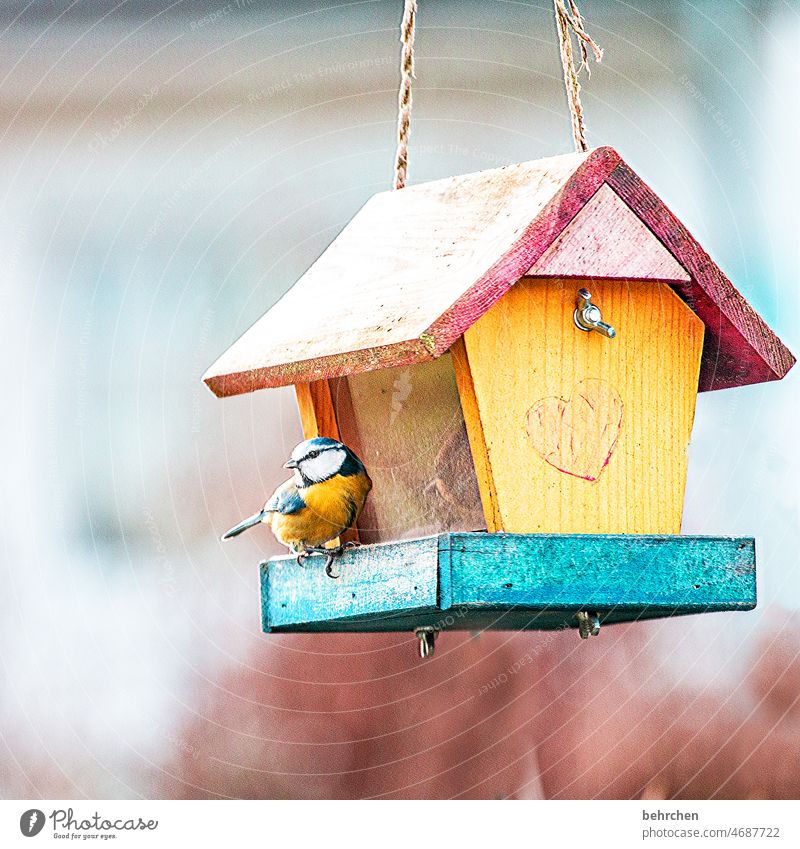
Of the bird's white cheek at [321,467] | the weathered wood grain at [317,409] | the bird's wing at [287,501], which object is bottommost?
the bird's wing at [287,501]

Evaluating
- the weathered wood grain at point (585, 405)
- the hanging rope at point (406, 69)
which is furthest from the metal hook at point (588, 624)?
the hanging rope at point (406, 69)

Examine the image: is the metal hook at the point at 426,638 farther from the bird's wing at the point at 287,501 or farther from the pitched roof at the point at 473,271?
the pitched roof at the point at 473,271

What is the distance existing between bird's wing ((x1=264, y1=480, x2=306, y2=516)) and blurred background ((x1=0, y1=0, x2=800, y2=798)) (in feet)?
3.28

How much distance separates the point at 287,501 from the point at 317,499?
0.06 m

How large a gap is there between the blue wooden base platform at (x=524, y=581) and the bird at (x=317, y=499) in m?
0.04

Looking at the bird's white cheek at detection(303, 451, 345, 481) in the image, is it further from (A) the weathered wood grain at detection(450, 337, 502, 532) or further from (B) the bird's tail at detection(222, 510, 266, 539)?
(A) the weathered wood grain at detection(450, 337, 502, 532)

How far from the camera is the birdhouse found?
1906mm

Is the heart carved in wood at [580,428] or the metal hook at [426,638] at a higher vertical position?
the heart carved in wood at [580,428]

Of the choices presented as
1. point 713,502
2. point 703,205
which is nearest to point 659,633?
point 713,502

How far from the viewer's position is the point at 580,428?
204 centimetres

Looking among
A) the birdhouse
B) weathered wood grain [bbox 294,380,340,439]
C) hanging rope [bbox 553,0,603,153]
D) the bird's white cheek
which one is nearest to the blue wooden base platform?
the birdhouse

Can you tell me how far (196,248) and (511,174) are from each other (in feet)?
5.53

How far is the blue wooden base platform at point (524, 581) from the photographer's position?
1.87m
